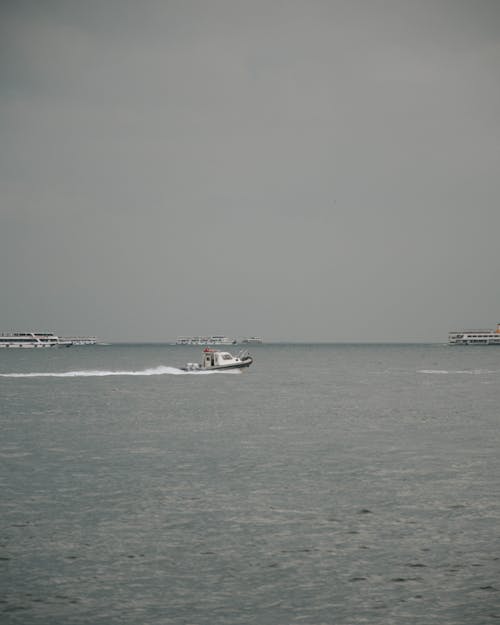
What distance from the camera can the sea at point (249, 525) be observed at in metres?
16.0

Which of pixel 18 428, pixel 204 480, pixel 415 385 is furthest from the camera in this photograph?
pixel 415 385

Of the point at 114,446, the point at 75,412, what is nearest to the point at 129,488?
the point at 114,446

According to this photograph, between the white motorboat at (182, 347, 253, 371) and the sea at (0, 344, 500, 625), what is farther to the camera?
the white motorboat at (182, 347, 253, 371)

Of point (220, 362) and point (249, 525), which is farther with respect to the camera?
point (220, 362)

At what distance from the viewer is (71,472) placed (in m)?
31.2

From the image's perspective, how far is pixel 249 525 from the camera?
74.0ft

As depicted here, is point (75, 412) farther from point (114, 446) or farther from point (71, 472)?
point (71, 472)

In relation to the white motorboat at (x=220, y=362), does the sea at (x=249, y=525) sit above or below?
below

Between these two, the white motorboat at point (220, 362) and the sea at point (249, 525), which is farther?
the white motorboat at point (220, 362)

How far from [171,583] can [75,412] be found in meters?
44.8

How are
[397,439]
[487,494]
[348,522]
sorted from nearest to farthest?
1. [348,522]
2. [487,494]
3. [397,439]

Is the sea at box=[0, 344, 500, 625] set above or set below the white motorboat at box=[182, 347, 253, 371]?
below

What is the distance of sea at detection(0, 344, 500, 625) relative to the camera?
1603cm

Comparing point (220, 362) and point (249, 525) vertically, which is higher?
point (220, 362)
